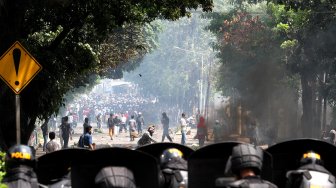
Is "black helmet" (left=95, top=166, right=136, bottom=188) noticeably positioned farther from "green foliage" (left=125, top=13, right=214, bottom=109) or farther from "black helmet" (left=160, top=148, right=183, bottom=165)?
"green foliage" (left=125, top=13, right=214, bottom=109)

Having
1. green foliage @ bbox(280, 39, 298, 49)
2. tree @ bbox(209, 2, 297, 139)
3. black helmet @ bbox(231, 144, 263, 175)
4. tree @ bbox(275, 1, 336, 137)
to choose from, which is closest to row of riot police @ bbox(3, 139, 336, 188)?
black helmet @ bbox(231, 144, 263, 175)

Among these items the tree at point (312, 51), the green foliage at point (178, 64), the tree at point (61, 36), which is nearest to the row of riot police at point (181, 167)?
the tree at point (61, 36)

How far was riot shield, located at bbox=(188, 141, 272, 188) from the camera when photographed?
899 cm

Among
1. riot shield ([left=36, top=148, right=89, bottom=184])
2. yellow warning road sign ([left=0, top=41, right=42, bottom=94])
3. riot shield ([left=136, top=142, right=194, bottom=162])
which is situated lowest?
riot shield ([left=36, top=148, right=89, bottom=184])

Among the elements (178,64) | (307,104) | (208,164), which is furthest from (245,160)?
(178,64)

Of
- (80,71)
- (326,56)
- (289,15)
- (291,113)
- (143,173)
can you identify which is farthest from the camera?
(291,113)

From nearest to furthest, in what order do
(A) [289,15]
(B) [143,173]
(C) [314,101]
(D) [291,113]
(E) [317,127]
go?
(B) [143,173] → (A) [289,15] → (E) [317,127] → (C) [314,101] → (D) [291,113]

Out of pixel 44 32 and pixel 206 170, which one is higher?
pixel 44 32

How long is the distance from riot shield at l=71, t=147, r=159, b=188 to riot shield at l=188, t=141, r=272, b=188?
760 mm

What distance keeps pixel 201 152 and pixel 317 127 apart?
3502 cm

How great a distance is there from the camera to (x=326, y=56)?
37406mm

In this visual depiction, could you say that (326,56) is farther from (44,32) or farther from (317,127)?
(44,32)

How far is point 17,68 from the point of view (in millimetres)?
14422

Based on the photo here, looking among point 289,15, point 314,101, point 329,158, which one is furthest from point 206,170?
point 314,101
